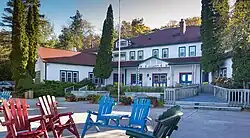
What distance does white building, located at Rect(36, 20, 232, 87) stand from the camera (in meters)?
26.2

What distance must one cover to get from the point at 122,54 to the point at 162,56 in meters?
5.85

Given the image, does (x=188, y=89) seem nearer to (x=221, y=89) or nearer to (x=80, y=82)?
(x=221, y=89)

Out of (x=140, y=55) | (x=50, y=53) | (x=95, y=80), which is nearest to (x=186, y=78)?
(x=140, y=55)

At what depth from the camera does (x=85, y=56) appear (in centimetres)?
3288

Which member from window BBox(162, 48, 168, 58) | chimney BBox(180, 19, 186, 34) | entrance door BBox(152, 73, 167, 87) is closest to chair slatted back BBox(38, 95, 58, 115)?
entrance door BBox(152, 73, 167, 87)

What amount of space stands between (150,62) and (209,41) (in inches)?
256

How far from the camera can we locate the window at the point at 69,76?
27.8 metres

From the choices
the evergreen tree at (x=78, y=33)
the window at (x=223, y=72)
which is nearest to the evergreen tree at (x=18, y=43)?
the window at (x=223, y=72)

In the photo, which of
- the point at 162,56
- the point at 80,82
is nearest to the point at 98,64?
the point at 80,82

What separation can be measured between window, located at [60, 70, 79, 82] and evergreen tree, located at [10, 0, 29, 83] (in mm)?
4579

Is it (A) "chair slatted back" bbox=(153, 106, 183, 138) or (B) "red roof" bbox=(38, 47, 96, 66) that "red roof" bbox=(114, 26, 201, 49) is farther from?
(A) "chair slatted back" bbox=(153, 106, 183, 138)

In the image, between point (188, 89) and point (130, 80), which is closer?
point (188, 89)

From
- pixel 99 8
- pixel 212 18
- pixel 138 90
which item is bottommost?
pixel 138 90

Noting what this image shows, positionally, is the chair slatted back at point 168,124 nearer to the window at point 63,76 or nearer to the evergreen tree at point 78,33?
the window at point 63,76
